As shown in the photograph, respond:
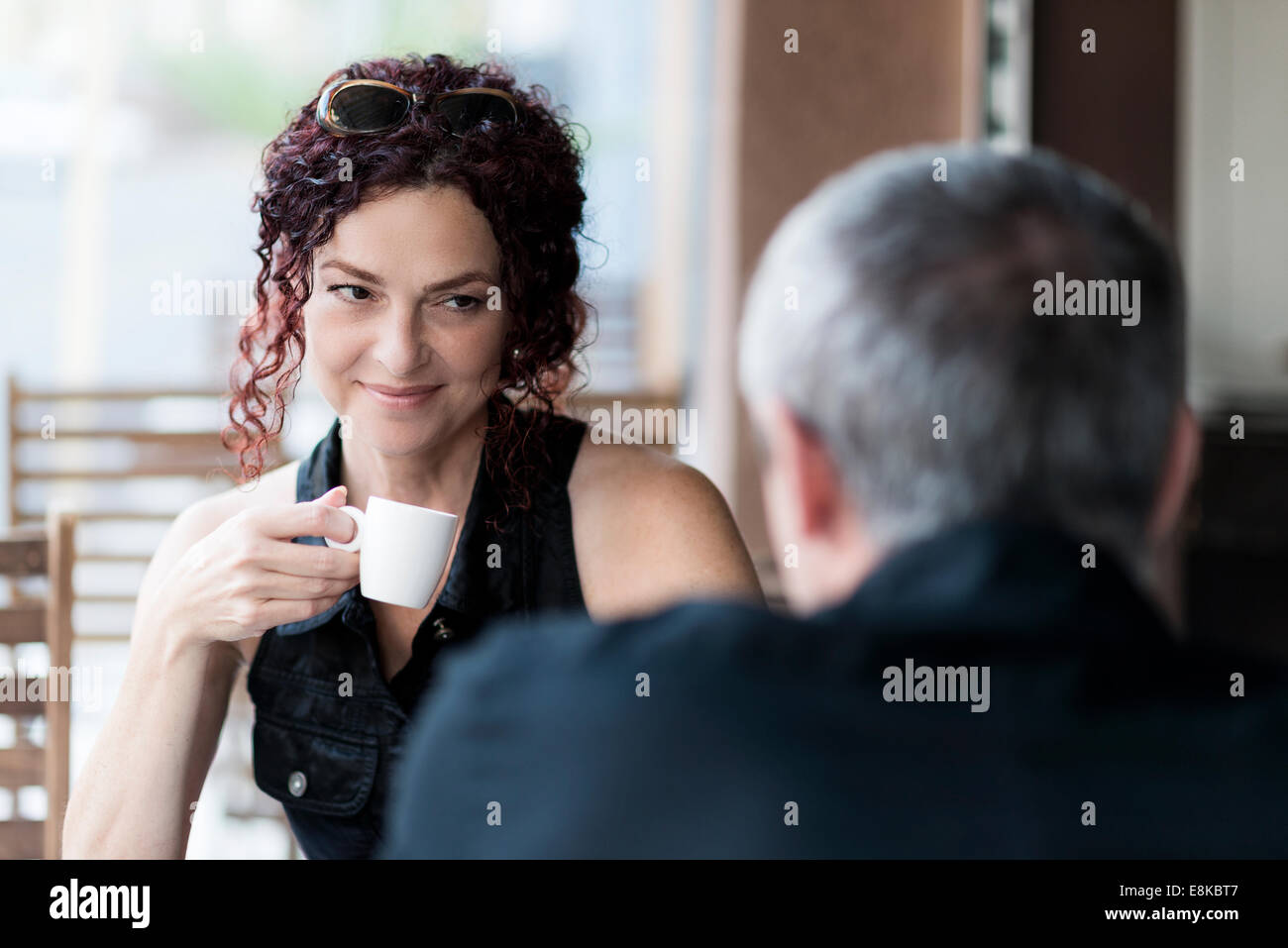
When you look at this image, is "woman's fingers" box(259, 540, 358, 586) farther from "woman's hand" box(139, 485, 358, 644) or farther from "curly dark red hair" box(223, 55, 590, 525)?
"curly dark red hair" box(223, 55, 590, 525)

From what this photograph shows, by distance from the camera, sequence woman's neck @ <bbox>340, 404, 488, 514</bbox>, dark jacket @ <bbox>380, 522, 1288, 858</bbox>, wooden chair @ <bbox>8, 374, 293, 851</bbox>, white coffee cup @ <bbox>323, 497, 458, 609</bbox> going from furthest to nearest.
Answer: wooden chair @ <bbox>8, 374, 293, 851</bbox>
woman's neck @ <bbox>340, 404, 488, 514</bbox>
white coffee cup @ <bbox>323, 497, 458, 609</bbox>
dark jacket @ <bbox>380, 522, 1288, 858</bbox>

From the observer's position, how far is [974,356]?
506mm

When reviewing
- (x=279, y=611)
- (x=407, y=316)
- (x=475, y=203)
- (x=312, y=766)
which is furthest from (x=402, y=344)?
(x=312, y=766)

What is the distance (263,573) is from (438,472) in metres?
0.29

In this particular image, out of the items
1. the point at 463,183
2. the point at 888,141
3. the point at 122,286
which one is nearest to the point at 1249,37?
the point at 888,141

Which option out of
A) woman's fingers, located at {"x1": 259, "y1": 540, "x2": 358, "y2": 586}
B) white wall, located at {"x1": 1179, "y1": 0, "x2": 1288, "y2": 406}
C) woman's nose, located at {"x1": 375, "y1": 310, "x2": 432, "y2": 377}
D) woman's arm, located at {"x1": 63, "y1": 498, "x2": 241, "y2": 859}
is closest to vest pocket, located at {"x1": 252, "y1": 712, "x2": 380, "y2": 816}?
woman's arm, located at {"x1": 63, "y1": 498, "x2": 241, "y2": 859}

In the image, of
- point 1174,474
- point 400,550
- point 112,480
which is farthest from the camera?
point 112,480

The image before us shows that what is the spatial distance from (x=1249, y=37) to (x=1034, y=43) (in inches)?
24.0

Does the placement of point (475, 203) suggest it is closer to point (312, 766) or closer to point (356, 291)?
point (356, 291)

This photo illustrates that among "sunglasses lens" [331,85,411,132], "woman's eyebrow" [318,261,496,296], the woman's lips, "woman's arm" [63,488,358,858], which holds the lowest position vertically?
"woman's arm" [63,488,358,858]

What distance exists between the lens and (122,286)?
14.1ft

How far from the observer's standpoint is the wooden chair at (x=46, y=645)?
120 centimetres

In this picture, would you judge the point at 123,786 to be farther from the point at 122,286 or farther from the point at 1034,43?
the point at 122,286

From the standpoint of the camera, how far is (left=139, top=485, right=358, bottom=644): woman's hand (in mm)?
920
